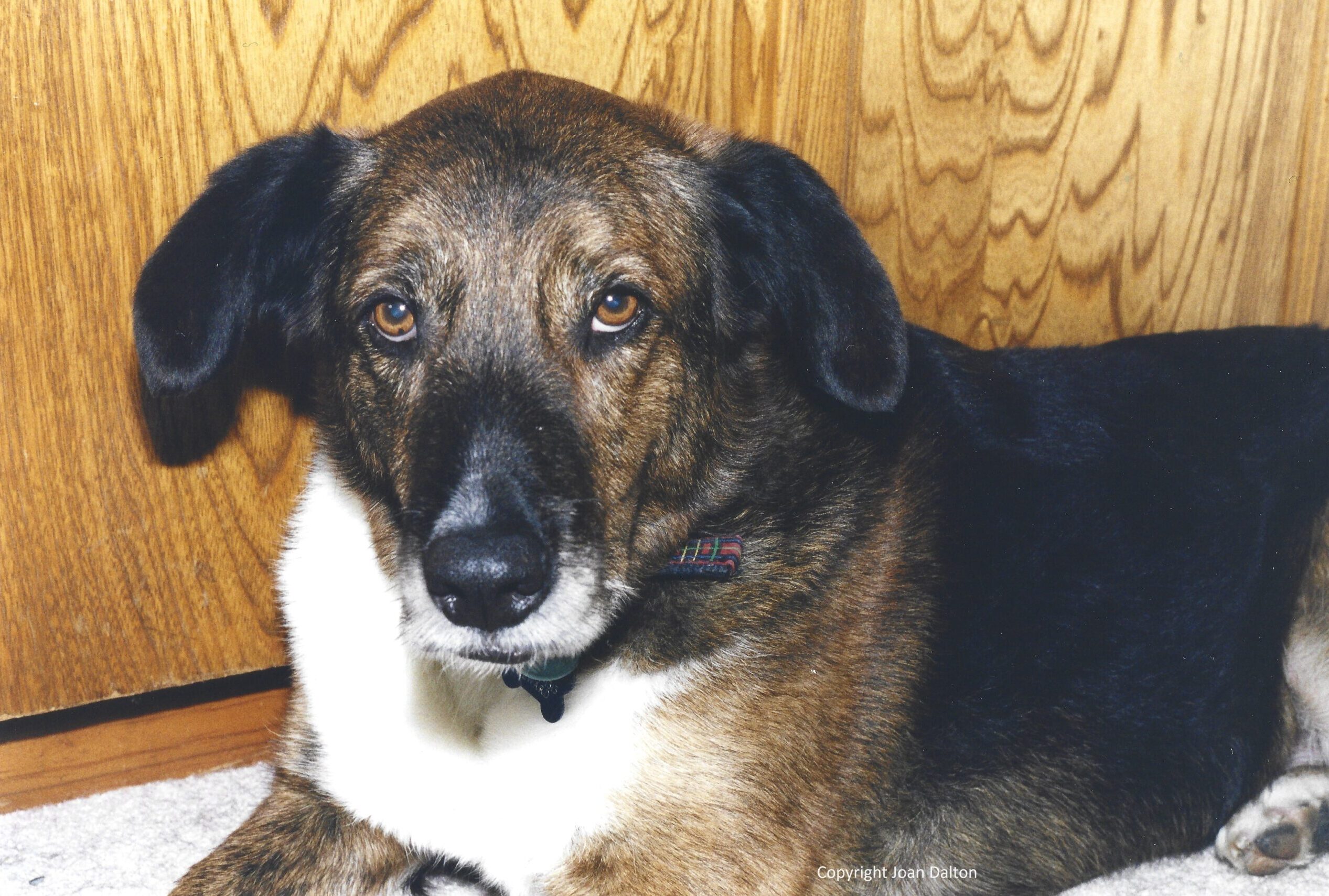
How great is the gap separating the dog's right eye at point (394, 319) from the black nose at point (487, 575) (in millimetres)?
383

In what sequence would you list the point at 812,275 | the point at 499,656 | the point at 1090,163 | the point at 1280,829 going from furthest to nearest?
A: the point at 1090,163, the point at 1280,829, the point at 812,275, the point at 499,656

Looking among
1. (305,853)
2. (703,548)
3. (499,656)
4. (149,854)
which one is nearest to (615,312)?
(703,548)

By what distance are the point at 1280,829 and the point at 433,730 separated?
1457mm

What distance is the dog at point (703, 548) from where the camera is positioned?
5.67 ft

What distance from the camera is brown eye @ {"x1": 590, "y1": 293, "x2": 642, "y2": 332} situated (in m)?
1.76

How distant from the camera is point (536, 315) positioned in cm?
172

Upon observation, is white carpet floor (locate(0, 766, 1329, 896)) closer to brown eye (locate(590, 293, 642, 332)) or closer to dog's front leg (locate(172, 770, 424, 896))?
dog's front leg (locate(172, 770, 424, 896))

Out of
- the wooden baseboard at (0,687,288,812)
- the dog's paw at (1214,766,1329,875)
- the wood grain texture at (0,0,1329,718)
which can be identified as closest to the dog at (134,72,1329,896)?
the dog's paw at (1214,766,1329,875)

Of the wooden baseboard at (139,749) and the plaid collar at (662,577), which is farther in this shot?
the wooden baseboard at (139,749)

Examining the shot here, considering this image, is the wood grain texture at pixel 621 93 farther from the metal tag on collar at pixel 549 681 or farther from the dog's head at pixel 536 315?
the metal tag on collar at pixel 549 681

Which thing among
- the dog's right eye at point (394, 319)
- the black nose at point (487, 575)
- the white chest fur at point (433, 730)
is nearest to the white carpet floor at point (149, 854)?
the white chest fur at point (433, 730)

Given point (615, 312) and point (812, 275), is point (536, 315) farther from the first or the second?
point (812, 275)

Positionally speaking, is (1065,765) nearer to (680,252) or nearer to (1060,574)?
(1060,574)

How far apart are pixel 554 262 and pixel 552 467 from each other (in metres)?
0.31
